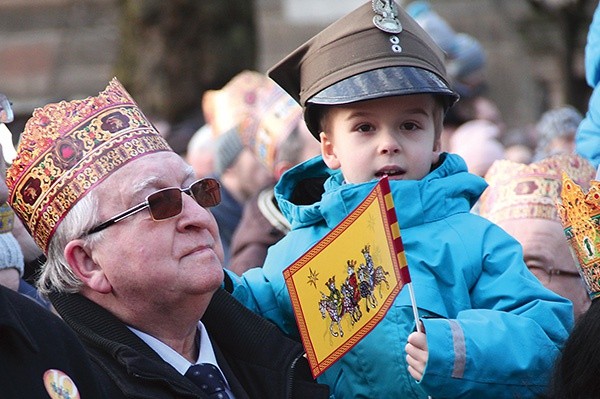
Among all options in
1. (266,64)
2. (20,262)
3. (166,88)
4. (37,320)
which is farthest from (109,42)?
(37,320)

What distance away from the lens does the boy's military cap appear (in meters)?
4.73

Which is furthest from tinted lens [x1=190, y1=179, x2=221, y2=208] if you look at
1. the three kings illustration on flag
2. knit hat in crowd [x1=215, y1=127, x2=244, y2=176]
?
knit hat in crowd [x1=215, y1=127, x2=244, y2=176]

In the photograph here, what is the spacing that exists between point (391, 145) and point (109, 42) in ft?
48.7

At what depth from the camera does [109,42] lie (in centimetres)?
1920

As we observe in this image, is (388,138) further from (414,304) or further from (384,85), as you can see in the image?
(414,304)

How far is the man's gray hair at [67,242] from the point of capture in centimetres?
454

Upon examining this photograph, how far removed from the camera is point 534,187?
19.0ft

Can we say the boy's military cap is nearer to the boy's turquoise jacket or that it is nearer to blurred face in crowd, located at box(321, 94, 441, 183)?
blurred face in crowd, located at box(321, 94, 441, 183)

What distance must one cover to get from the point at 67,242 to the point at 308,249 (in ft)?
2.43

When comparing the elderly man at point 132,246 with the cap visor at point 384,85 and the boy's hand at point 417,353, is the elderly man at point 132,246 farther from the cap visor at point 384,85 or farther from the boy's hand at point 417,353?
the cap visor at point 384,85

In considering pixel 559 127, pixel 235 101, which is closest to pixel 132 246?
pixel 235 101

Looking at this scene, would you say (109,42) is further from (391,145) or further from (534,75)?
(391,145)

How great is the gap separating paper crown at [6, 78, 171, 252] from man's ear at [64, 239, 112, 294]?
0.32ft

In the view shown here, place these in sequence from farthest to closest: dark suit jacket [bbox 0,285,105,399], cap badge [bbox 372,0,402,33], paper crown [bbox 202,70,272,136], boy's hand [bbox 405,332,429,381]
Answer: paper crown [bbox 202,70,272,136] < cap badge [bbox 372,0,402,33] < boy's hand [bbox 405,332,429,381] < dark suit jacket [bbox 0,285,105,399]
